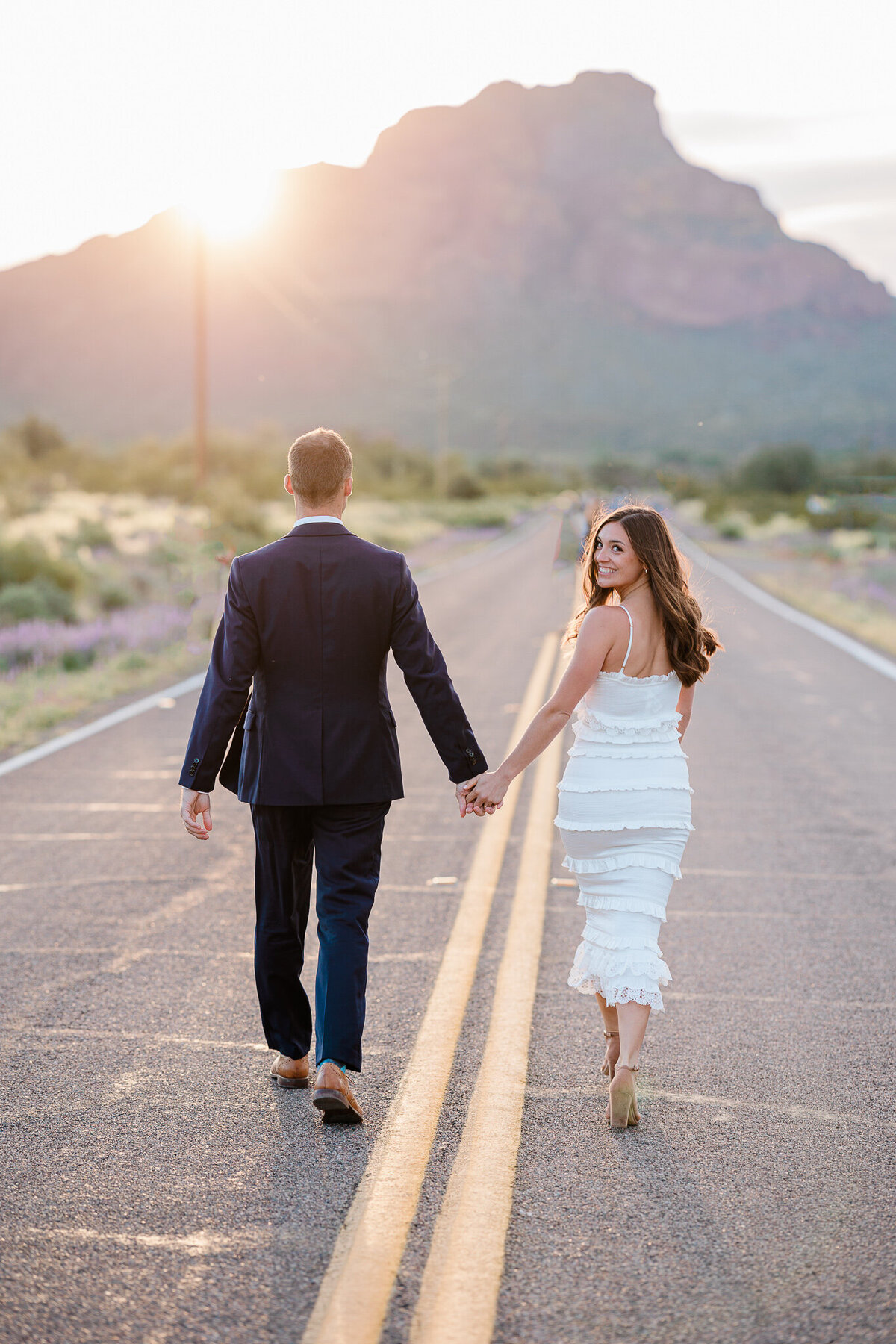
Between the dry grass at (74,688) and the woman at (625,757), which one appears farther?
the dry grass at (74,688)

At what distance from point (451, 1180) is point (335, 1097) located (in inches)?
18.6

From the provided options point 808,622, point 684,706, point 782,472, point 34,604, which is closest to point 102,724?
point 34,604

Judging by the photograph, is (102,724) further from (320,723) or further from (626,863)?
(626,863)

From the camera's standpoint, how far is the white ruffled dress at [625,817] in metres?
4.02

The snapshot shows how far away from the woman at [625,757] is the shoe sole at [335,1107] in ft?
2.47


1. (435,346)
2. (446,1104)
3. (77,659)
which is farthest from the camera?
(435,346)

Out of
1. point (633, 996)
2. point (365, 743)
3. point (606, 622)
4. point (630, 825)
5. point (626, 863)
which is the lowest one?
point (633, 996)

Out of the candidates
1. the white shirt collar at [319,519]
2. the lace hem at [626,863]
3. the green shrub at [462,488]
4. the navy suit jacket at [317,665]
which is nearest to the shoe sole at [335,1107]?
the navy suit jacket at [317,665]

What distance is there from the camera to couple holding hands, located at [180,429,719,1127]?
3949mm

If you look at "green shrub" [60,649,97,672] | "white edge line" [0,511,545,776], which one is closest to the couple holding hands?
"white edge line" [0,511,545,776]

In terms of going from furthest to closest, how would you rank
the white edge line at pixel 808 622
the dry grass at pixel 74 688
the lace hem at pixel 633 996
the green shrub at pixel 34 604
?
the green shrub at pixel 34 604
the white edge line at pixel 808 622
the dry grass at pixel 74 688
the lace hem at pixel 633 996

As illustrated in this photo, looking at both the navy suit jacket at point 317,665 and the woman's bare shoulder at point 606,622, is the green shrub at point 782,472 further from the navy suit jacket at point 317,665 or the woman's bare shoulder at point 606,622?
the navy suit jacket at point 317,665

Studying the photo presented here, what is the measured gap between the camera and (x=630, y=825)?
4.02 meters

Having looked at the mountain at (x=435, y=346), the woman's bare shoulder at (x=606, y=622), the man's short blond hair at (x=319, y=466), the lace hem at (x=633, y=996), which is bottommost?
the lace hem at (x=633, y=996)
